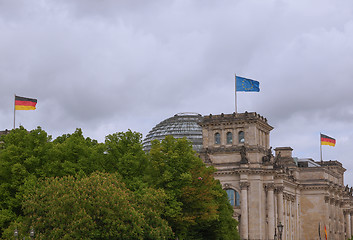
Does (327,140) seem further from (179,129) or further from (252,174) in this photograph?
(252,174)

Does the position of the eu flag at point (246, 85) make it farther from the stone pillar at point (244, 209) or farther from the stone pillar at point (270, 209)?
the stone pillar at point (270, 209)

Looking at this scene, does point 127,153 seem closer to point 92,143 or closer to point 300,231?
point 92,143

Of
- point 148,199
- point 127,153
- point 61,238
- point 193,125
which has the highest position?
point 193,125

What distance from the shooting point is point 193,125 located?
176m

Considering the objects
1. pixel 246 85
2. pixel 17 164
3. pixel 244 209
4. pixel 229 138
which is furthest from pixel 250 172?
pixel 17 164

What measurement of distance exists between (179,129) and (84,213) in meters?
109

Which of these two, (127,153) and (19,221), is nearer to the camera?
(19,221)

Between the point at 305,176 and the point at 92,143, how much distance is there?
72.2 metres

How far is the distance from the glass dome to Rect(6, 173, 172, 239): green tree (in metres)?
97.4

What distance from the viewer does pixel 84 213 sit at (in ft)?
216

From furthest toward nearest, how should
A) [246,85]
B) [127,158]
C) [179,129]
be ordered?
[179,129] → [246,85] → [127,158]

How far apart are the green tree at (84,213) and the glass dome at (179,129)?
320ft

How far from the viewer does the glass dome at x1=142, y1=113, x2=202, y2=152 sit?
171 meters

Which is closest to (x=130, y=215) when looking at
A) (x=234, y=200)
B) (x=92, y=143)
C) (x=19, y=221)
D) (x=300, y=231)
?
(x=19, y=221)
